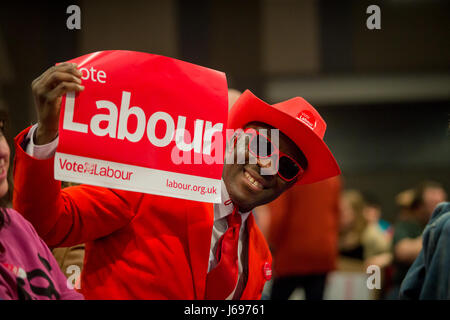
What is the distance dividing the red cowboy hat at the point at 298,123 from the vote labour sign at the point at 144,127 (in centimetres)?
22

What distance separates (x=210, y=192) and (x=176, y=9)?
3.23 metres

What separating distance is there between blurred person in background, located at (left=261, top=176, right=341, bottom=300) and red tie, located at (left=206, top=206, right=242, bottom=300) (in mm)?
1741

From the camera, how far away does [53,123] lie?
121cm

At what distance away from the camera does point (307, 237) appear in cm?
343

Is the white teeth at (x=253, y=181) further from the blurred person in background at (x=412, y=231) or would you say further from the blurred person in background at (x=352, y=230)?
the blurred person in background at (x=352, y=230)

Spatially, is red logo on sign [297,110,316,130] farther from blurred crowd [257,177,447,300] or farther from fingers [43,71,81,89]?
blurred crowd [257,177,447,300]

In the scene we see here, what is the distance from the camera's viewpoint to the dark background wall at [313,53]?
188 centimetres

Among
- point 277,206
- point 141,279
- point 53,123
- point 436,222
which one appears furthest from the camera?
point 277,206

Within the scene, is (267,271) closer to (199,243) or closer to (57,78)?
(199,243)

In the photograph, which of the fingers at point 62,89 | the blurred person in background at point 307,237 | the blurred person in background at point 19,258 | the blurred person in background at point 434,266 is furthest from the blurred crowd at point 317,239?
the fingers at point 62,89

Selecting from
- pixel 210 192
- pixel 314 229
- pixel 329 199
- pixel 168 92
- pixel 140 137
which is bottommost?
pixel 314 229

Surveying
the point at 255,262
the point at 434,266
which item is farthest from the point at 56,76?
the point at 434,266

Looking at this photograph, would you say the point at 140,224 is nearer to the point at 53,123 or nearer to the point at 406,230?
the point at 53,123
